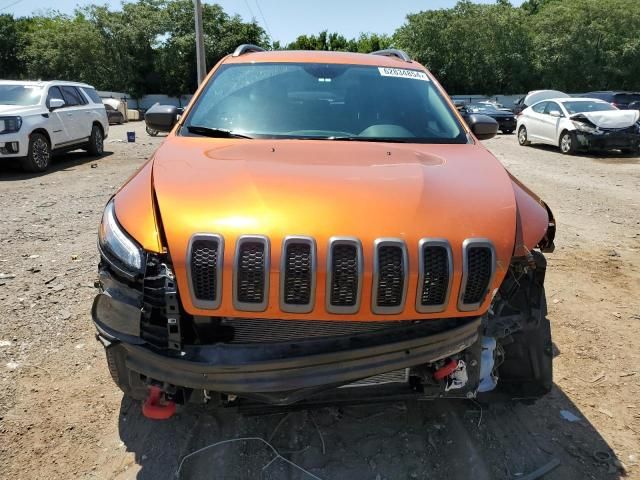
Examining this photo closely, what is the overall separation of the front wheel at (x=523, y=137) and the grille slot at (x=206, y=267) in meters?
16.9

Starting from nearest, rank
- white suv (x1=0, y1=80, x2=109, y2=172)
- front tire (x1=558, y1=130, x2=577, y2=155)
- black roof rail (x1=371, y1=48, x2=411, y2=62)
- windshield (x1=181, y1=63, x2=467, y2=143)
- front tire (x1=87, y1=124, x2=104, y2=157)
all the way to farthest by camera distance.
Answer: windshield (x1=181, y1=63, x2=467, y2=143)
black roof rail (x1=371, y1=48, x2=411, y2=62)
white suv (x1=0, y1=80, x2=109, y2=172)
front tire (x1=87, y1=124, x2=104, y2=157)
front tire (x1=558, y1=130, x2=577, y2=155)

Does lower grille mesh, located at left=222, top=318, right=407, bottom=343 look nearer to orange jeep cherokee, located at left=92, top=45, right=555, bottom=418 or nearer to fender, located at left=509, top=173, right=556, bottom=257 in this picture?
orange jeep cherokee, located at left=92, top=45, right=555, bottom=418

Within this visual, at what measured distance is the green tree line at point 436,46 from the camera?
42.3m

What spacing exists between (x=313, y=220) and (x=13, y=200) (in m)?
7.63

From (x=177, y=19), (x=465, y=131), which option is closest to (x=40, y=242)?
(x=465, y=131)

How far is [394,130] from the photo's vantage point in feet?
10.8

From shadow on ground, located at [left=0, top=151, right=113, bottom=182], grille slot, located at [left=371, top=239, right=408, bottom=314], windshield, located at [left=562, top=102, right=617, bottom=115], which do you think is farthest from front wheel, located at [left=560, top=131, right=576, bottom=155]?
grille slot, located at [left=371, top=239, right=408, bottom=314]

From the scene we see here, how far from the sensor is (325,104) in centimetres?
344

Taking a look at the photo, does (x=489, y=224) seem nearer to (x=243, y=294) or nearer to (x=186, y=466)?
(x=243, y=294)

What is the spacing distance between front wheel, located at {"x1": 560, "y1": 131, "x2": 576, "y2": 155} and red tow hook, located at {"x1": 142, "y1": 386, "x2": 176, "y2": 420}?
14.7m

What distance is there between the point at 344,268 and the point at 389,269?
17 cm

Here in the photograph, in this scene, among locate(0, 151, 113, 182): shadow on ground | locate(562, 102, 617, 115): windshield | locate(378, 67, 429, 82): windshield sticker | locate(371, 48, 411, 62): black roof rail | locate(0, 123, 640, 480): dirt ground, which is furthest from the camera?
locate(562, 102, 617, 115): windshield

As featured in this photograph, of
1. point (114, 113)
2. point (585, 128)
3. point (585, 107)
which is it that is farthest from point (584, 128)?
point (114, 113)

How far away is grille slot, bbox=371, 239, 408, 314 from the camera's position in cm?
198
